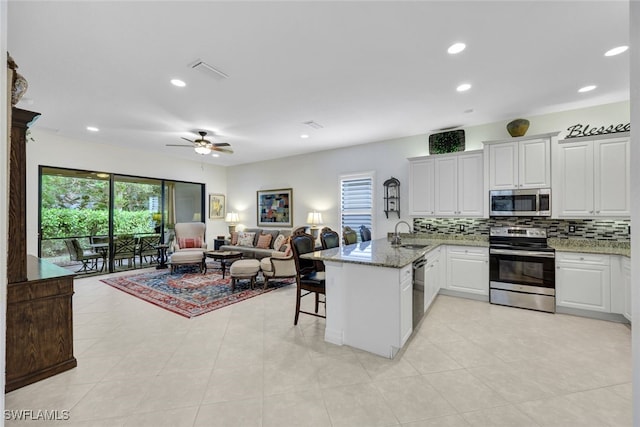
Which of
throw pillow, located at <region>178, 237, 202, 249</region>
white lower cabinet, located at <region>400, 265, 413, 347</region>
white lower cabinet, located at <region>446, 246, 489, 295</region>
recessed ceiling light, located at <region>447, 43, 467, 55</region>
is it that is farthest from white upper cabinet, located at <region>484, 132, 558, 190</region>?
throw pillow, located at <region>178, 237, 202, 249</region>

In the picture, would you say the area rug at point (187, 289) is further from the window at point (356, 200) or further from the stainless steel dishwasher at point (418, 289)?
the stainless steel dishwasher at point (418, 289)

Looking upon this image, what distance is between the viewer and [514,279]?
12.2 ft

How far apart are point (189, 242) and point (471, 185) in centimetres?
608

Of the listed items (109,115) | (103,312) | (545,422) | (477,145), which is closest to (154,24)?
(109,115)

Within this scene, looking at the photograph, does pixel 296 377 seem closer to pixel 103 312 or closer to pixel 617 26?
pixel 103 312

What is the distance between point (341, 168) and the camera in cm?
607

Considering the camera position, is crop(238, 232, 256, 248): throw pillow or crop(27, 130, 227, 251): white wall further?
crop(238, 232, 256, 248): throw pillow

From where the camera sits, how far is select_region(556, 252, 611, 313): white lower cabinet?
3271 millimetres

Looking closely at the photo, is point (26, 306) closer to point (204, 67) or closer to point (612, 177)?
point (204, 67)

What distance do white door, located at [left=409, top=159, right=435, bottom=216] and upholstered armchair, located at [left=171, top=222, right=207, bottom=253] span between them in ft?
16.0

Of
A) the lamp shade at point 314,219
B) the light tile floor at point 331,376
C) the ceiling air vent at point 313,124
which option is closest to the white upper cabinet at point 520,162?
the light tile floor at point 331,376

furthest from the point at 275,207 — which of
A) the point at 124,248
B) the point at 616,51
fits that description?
the point at 616,51

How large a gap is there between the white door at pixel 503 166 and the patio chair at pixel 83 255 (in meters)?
7.60

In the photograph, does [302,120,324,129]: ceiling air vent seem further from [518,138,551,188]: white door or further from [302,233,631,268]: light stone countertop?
[518,138,551,188]: white door
